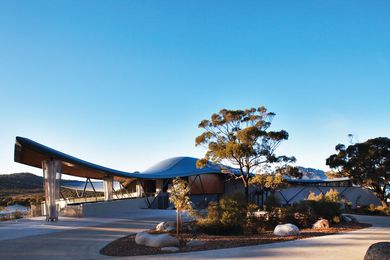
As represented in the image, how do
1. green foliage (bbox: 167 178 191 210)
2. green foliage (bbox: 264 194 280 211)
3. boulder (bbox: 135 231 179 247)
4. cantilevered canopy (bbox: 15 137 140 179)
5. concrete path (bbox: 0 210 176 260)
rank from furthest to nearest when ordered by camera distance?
cantilevered canopy (bbox: 15 137 140 179) < green foliage (bbox: 264 194 280 211) < green foliage (bbox: 167 178 191 210) < boulder (bbox: 135 231 179 247) < concrete path (bbox: 0 210 176 260)

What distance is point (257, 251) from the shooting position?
10.3 m

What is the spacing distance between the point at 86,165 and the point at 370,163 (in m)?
23.7

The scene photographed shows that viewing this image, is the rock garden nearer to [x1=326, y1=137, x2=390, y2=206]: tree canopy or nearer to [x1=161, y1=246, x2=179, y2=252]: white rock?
[x1=161, y1=246, x2=179, y2=252]: white rock

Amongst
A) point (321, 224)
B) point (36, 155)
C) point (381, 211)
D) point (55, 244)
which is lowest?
point (381, 211)

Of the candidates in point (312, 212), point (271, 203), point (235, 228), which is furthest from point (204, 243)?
point (312, 212)

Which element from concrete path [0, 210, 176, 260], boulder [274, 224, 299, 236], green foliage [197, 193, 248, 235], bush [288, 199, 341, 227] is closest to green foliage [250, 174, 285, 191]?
bush [288, 199, 341, 227]

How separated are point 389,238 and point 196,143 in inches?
580

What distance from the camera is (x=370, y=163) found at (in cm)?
3291

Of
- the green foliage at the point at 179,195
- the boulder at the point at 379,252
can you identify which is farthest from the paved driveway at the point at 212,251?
the green foliage at the point at 179,195

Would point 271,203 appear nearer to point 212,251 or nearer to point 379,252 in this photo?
point 212,251

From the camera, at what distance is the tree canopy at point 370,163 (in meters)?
32.5

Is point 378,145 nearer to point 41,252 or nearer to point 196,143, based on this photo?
point 196,143

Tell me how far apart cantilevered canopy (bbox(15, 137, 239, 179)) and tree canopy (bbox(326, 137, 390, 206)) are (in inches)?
429

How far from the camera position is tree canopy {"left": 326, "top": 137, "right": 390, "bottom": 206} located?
32.5 m
